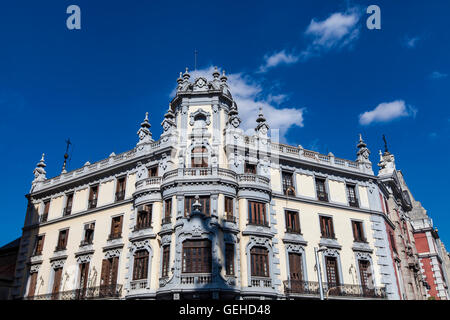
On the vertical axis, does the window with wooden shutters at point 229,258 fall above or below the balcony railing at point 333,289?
above

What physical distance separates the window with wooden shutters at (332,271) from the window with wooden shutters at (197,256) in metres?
9.86

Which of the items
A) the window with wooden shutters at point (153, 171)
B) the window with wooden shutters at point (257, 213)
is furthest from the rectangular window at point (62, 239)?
the window with wooden shutters at point (257, 213)

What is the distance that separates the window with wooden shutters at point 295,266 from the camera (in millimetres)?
27859

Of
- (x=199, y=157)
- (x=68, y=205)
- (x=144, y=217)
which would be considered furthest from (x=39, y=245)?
(x=199, y=157)

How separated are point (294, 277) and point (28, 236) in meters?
25.7

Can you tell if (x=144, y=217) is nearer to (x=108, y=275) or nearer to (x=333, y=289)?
(x=108, y=275)

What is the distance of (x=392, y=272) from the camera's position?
31.3 metres

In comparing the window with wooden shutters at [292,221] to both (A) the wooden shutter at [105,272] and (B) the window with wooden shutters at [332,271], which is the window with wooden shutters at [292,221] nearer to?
(B) the window with wooden shutters at [332,271]

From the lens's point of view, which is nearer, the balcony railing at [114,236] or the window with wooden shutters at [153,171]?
the balcony railing at [114,236]

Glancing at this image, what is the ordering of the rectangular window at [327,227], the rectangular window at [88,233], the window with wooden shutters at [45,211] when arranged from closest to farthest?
the rectangular window at [327,227], the rectangular window at [88,233], the window with wooden shutters at [45,211]

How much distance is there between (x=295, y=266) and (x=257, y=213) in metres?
4.85
